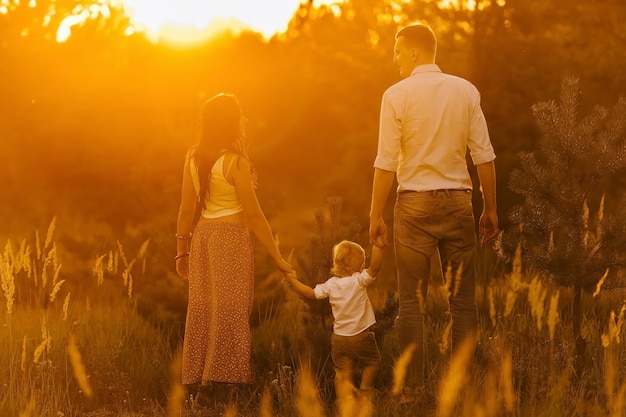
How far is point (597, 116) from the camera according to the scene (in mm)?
6496

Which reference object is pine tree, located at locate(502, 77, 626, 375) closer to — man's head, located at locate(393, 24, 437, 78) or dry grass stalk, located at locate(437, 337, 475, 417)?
dry grass stalk, located at locate(437, 337, 475, 417)

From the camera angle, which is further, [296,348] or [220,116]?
[296,348]

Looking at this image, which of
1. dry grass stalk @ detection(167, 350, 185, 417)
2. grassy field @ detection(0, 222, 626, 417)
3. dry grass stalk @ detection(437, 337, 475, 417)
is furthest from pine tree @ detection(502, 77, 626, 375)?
dry grass stalk @ detection(167, 350, 185, 417)

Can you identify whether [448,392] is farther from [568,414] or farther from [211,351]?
[211,351]

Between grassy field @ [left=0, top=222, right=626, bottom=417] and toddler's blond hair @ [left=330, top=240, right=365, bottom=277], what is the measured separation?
0.73 m

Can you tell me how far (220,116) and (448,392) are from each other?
2226 mm

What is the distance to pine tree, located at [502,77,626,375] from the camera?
647cm

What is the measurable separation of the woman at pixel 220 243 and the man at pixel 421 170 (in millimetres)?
851

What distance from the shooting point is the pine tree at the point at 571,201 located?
21.2 ft

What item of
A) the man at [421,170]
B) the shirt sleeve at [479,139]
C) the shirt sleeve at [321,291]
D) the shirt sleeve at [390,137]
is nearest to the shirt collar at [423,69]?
the man at [421,170]

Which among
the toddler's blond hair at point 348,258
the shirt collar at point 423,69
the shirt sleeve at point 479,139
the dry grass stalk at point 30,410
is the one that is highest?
the shirt collar at point 423,69

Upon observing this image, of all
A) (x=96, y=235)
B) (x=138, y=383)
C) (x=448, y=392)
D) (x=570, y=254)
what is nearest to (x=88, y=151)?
(x=96, y=235)

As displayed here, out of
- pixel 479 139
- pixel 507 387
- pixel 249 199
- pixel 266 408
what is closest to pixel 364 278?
pixel 249 199

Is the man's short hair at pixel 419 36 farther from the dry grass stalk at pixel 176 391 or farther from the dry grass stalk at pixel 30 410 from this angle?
the dry grass stalk at pixel 30 410
